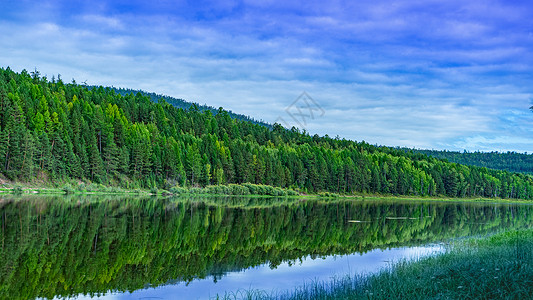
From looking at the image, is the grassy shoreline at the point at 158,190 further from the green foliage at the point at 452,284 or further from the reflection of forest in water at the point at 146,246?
the green foliage at the point at 452,284

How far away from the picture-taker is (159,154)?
4461 inches

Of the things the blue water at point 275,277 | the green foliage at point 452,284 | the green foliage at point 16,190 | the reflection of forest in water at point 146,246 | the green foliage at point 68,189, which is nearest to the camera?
the green foliage at point 452,284

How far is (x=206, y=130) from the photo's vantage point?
521 feet

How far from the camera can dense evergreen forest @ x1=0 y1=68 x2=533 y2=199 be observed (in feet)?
297

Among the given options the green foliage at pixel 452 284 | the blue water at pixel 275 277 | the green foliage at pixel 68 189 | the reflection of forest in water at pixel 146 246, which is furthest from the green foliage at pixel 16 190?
the green foliage at pixel 452 284

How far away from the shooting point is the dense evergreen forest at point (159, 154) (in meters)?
90.4

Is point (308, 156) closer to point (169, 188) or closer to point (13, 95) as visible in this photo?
point (169, 188)

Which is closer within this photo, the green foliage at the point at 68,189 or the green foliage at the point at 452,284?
the green foliage at the point at 452,284

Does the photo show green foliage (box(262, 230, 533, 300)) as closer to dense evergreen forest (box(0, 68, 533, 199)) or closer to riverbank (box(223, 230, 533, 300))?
riverbank (box(223, 230, 533, 300))

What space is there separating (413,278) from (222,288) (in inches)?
264

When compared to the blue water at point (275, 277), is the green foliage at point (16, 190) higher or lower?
higher

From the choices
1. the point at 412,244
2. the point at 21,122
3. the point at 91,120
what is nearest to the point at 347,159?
the point at 91,120

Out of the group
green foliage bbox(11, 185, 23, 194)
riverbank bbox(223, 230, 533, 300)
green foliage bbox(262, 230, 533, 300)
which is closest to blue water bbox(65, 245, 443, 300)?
riverbank bbox(223, 230, 533, 300)

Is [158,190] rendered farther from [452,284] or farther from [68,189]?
[452,284]
